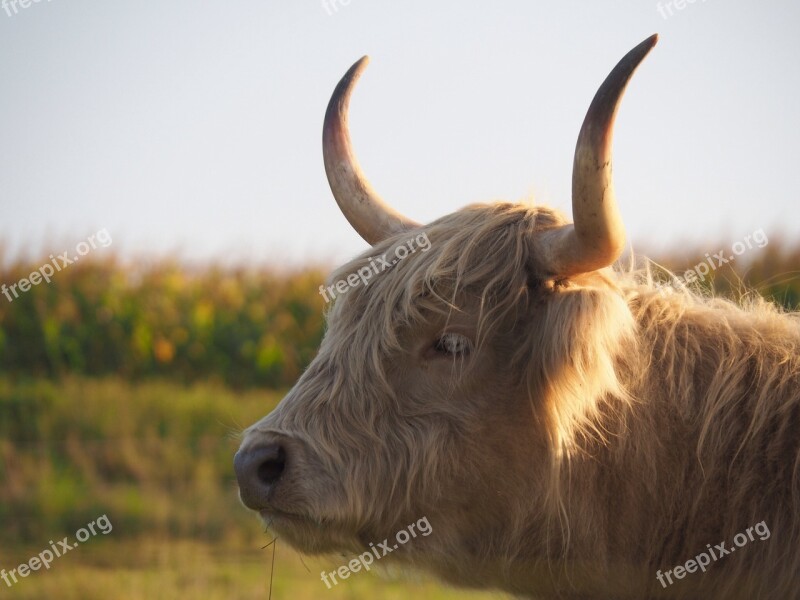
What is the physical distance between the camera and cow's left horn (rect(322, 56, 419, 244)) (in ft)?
12.3

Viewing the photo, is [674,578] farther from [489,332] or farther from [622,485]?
[489,332]

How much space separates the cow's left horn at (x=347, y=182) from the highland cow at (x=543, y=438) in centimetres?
52

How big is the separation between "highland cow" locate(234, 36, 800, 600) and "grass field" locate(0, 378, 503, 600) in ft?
1.17

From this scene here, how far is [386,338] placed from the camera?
3.15 metres

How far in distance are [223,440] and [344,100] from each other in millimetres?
5015
